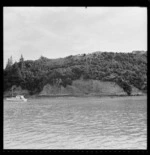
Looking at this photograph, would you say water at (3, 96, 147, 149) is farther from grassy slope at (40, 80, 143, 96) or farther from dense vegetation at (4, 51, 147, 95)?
grassy slope at (40, 80, 143, 96)

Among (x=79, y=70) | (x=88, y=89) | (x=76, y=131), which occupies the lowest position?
(x=76, y=131)

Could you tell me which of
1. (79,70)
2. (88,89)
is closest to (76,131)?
(88,89)

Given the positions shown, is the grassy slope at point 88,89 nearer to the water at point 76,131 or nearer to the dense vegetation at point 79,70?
the dense vegetation at point 79,70

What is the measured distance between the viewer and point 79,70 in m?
38.8

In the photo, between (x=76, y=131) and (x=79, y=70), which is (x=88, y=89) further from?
(x=76, y=131)

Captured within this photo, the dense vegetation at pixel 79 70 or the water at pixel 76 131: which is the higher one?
→ the dense vegetation at pixel 79 70

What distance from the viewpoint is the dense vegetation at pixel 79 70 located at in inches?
1414

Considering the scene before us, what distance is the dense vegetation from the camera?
35.9 meters

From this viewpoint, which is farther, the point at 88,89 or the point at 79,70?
the point at 79,70

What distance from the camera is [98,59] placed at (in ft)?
133

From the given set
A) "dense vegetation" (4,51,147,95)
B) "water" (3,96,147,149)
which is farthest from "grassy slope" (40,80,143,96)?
"water" (3,96,147,149)

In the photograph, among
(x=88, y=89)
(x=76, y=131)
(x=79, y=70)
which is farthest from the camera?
(x=79, y=70)

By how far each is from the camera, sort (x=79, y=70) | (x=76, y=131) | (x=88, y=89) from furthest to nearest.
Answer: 1. (x=79, y=70)
2. (x=88, y=89)
3. (x=76, y=131)

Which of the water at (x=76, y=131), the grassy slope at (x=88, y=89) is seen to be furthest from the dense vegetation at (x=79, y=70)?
the water at (x=76, y=131)
